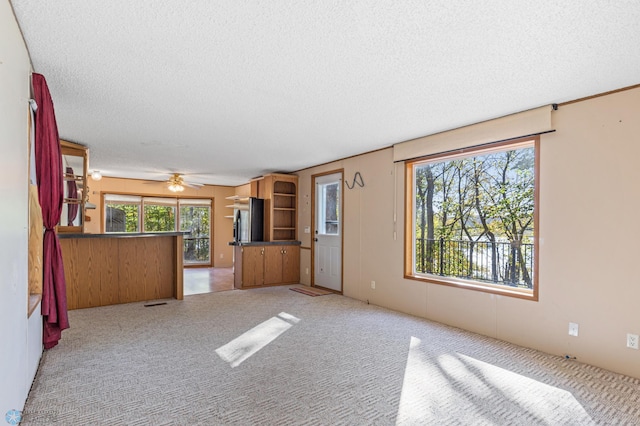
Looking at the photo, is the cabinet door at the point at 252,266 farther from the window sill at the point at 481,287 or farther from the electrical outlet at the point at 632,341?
the electrical outlet at the point at 632,341

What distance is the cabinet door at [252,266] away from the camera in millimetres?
6426

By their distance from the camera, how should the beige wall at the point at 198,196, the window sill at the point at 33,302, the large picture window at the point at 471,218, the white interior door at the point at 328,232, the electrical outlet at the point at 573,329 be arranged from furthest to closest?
the beige wall at the point at 198,196 → the white interior door at the point at 328,232 → the large picture window at the point at 471,218 → the electrical outlet at the point at 573,329 → the window sill at the point at 33,302

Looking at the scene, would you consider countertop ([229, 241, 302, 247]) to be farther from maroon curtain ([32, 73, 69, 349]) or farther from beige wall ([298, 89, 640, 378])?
beige wall ([298, 89, 640, 378])

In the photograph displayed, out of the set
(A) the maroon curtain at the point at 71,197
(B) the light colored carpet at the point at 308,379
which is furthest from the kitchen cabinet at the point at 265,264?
(A) the maroon curtain at the point at 71,197

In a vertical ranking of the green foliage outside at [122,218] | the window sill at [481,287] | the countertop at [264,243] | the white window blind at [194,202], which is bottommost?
the window sill at [481,287]

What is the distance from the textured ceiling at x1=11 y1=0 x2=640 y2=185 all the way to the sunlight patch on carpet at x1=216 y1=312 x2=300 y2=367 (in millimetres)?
2326

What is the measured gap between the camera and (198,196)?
959 cm

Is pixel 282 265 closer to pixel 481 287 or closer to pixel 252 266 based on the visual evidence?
pixel 252 266

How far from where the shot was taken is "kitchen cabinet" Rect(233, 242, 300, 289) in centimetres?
644

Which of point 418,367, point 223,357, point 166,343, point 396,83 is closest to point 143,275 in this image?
point 166,343

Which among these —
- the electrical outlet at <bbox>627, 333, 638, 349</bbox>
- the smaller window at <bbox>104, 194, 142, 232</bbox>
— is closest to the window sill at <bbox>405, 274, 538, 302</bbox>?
the electrical outlet at <bbox>627, 333, 638, 349</bbox>

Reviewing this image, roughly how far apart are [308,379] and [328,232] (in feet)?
12.7

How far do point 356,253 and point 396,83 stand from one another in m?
3.29

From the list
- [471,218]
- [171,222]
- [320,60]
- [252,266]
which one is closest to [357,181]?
[471,218]
